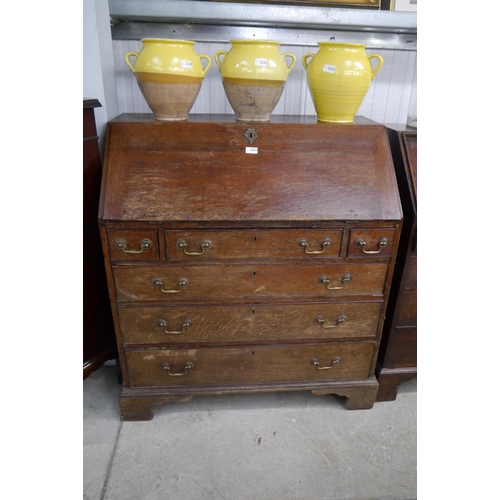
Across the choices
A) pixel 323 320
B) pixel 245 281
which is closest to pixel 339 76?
pixel 245 281

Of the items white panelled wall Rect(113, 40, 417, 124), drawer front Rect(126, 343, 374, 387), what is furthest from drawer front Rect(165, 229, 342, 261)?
white panelled wall Rect(113, 40, 417, 124)

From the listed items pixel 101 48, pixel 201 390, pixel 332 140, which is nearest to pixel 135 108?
pixel 101 48

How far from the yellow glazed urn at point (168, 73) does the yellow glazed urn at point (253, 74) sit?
0.14 meters

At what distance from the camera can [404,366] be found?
1.83m

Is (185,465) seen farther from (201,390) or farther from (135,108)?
(135,108)

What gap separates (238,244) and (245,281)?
0.16 m

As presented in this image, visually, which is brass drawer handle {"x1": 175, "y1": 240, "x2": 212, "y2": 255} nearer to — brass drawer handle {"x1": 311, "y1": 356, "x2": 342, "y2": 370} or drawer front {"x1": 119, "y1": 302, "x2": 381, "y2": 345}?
drawer front {"x1": 119, "y1": 302, "x2": 381, "y2": 345}

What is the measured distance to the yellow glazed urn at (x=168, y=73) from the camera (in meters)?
1.42

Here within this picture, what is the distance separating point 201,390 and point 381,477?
826 millimetres

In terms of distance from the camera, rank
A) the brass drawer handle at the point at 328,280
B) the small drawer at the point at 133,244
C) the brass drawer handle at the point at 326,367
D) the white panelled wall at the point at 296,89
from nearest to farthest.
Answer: the small drawer at the point at 133,244, the brass drawer handle at the point at 328,280, the brass drawer handle at the point at 326,367, the white panelled wall at the point at 296,89

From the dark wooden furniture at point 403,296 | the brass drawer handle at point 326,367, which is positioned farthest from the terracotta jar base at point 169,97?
the brass drawer handle at point 326,367

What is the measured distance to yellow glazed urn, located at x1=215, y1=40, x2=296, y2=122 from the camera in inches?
57.4

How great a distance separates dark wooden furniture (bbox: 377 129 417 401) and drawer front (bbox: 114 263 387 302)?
13 cm

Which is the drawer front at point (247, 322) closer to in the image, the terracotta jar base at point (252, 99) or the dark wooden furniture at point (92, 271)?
the dark wooden furniture at point (92, 271)
